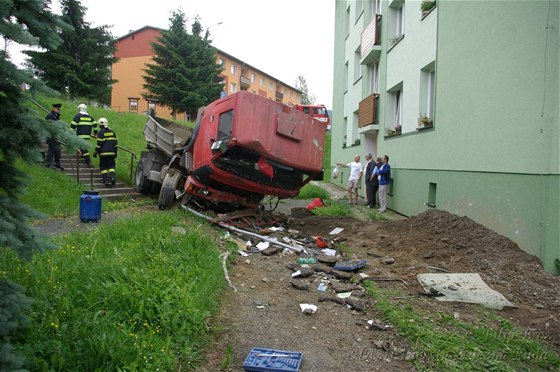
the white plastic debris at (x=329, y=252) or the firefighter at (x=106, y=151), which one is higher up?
→ the firefighter at (x=106, y=151)

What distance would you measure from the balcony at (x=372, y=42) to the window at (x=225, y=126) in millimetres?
8713

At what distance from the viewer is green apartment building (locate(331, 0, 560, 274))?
606 centimetres

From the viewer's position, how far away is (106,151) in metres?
11.3

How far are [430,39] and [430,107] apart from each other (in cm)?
163

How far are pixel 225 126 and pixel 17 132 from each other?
547 centimetres

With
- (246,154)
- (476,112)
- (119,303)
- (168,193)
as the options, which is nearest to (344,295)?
(119,303)

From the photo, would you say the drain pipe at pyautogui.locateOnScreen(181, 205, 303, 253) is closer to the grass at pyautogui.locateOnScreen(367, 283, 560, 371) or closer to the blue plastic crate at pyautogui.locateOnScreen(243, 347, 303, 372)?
the grass at pyautogui.locateOnScreen(367, 283, 560, 371)

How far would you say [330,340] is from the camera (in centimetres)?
395

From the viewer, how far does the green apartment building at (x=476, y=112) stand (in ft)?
19.9

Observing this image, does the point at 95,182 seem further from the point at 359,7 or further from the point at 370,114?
the point at 359,7

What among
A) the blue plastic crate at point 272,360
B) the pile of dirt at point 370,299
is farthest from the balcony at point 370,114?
the blue plastic crate at point 272,360

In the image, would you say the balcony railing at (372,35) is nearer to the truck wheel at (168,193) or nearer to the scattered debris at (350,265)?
the truck wheel at (168,193)

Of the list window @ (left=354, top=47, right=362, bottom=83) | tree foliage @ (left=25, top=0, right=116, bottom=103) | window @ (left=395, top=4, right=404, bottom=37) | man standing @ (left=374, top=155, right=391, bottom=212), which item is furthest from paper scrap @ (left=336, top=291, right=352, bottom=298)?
tree foliage @ (left=25, top=0, right=116, bottom=103)

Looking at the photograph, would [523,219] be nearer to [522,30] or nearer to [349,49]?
[522,30]
